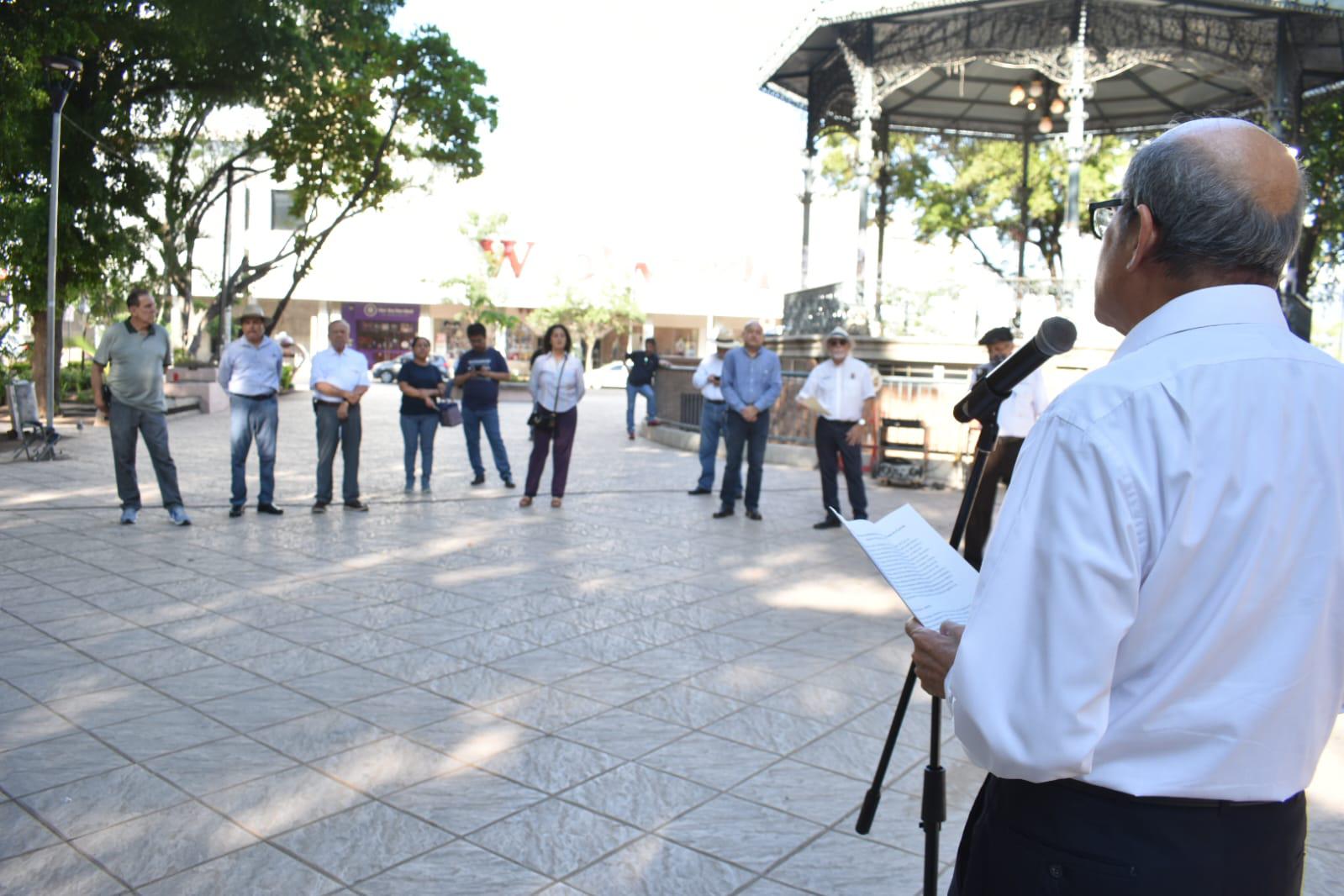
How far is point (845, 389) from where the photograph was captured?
31.9 feet

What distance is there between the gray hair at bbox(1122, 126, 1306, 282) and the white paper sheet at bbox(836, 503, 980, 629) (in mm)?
571

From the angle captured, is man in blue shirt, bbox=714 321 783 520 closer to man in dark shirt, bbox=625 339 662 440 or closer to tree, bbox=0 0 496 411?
tree, bbox=0 0 496 411

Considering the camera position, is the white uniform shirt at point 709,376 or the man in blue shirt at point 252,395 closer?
the man in blue shirt at point 252,395

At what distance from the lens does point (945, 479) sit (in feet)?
44.0

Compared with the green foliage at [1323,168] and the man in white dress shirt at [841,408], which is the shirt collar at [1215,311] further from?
the green foliage at [1323,168]

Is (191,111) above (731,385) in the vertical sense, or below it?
above

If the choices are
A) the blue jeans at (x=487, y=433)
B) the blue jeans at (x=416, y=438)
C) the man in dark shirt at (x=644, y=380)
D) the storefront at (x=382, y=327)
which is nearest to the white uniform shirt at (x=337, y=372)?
the blue jeans at (x=416, y=438)

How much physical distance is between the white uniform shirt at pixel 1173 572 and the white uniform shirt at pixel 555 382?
30.1ft

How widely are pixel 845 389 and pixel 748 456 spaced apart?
119 centimetres

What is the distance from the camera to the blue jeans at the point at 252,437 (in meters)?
9.38

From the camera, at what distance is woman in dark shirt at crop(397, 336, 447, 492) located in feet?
37.3

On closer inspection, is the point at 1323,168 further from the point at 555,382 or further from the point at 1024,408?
the point at 555,382

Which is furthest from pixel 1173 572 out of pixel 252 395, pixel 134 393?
pixel 252 395

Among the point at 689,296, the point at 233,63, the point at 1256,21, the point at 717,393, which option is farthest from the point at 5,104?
A: the point at 689,296
